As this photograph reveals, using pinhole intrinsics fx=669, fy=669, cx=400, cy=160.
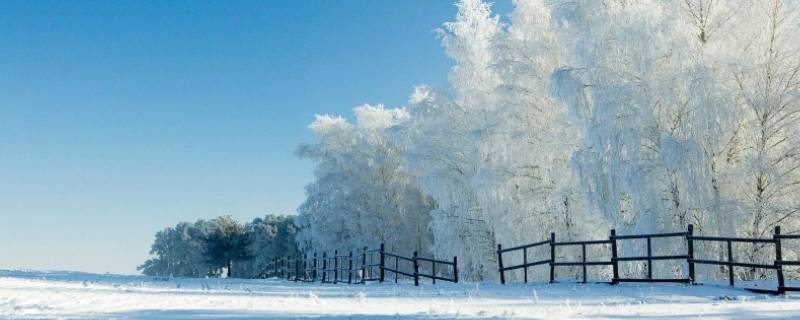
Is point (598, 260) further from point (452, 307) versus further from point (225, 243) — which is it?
point (225, 243)

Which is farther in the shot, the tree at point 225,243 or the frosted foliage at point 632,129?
the tree at point 225,243

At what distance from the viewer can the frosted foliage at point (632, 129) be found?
16.3m

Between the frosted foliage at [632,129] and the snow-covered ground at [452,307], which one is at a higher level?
the frosted foliage at [632,129]

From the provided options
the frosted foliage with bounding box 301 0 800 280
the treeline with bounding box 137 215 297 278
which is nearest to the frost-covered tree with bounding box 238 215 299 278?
the treeline with bounding box 137 215 297 278

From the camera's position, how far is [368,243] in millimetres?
38031

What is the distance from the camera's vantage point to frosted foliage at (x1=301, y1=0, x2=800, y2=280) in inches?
642

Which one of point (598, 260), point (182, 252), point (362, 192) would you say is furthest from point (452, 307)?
point (182, 252)

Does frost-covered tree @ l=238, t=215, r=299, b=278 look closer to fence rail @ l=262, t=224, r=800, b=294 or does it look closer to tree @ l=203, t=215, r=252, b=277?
tree @ l=203, t=215, r=252, b=277

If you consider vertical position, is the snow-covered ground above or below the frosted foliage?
below

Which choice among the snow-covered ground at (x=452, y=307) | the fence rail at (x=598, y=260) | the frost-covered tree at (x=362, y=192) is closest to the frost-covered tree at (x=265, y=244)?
the fence rail at (x=598, y=260)

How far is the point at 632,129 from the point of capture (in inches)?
703

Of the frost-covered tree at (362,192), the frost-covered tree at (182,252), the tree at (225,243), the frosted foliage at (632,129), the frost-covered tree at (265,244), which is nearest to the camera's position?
the frosted foliage at (632,129)

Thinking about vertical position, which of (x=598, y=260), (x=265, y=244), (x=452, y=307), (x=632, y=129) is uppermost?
(x=632, y=129)

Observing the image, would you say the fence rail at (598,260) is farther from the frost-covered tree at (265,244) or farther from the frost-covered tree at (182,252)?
the frost-covered tree at (182,252)
